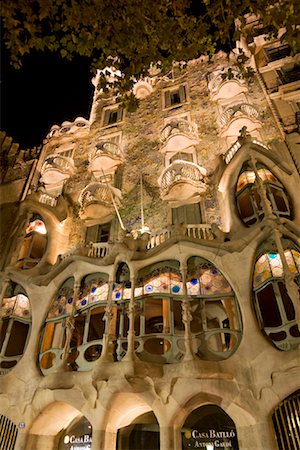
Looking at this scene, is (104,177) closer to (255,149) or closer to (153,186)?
(153,186)

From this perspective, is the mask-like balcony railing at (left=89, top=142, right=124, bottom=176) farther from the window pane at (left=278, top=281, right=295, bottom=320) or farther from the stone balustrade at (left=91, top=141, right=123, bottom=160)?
the window pane at (left=278, top=281, right=295, bottom=320)

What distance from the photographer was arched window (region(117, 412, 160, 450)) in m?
11.2

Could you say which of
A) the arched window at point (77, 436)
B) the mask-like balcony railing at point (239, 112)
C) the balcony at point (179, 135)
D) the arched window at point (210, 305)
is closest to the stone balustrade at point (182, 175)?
the balcony at point (179, 135)

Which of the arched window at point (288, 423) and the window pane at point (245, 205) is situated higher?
the window pane at point (245, 205)

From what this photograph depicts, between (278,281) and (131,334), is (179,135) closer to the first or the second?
(278,281)

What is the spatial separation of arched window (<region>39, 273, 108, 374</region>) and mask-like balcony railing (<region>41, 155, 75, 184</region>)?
8.13 metres

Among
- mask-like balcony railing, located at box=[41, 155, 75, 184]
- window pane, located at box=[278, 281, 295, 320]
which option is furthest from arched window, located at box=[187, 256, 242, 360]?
mask-like balcony railing, located at box=[41, 155, 75, 184]

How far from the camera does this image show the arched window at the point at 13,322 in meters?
13.7

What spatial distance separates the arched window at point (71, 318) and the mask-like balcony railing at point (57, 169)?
813 cm

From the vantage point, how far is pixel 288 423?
9.11 metres

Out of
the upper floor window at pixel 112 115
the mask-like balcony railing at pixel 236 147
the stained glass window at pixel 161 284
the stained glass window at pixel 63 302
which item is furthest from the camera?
the upper floor window at pixel 112 115

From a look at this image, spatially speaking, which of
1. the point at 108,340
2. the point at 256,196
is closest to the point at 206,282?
the point at 108,340

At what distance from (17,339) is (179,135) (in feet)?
42.2

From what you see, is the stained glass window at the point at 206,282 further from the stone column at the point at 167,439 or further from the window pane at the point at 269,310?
the stone column at the point at 167,439
